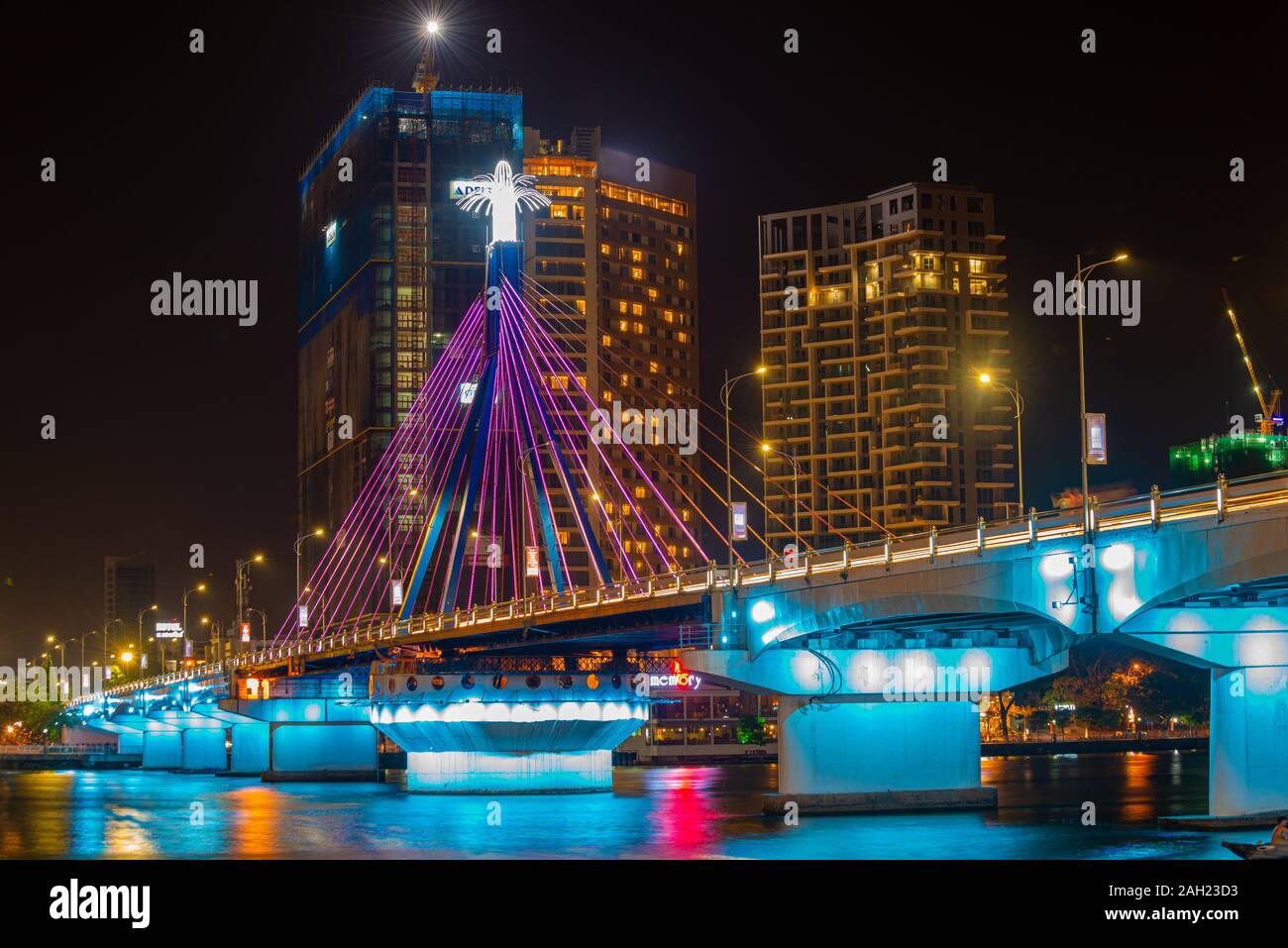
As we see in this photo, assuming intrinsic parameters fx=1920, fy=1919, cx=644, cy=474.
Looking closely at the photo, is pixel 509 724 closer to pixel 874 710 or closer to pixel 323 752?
pixel 874 710

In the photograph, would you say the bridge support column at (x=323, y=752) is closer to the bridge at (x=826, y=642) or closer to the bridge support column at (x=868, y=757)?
the bridge at (x=826, y=642)

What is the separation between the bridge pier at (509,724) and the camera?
84.8 metres

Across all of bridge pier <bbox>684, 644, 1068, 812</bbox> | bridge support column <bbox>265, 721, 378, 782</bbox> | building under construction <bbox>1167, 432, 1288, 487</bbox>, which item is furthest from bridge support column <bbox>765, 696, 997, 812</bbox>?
building under construction <bbox>1167, 432, 1288, 487</bbox>

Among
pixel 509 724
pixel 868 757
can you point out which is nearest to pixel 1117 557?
pixel 868 757

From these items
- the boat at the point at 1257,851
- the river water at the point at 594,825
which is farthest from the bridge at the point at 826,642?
the boat at the point at 1257,851

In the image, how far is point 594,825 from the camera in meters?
65.6

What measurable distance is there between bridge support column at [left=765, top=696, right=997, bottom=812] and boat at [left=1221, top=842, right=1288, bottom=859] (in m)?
20.6

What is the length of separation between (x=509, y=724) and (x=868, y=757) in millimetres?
25709

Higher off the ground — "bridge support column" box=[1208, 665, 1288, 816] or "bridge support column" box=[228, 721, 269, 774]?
"bridge support column" box=[1208, 665, 1288, 816]

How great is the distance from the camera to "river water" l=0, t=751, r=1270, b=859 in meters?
52.6

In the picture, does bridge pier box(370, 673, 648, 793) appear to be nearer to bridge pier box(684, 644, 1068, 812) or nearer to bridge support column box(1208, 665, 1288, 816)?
bridge pier box(684, 644, 1068, 812)

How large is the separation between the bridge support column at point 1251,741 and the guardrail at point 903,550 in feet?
19.6

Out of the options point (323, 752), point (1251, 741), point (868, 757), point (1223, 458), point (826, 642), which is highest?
point (1223, 458)
